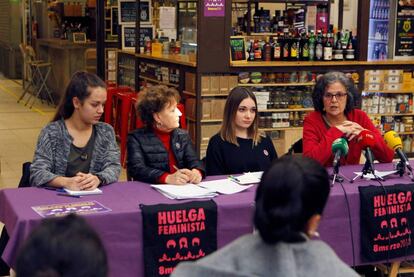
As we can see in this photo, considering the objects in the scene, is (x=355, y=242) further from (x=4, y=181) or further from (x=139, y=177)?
(x=4, y=181)

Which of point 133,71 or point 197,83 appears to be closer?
point 197,83

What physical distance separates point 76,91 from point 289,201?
2515 mm

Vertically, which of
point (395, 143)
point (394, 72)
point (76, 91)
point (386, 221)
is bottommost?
point (386, 221)

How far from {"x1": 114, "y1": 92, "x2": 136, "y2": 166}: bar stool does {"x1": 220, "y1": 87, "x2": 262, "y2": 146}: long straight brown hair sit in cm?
337

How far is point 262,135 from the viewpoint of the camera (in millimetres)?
4719

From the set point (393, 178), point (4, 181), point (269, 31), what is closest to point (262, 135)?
point (393, 178)

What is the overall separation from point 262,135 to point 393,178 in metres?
0.87

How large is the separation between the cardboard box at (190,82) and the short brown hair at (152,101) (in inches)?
109

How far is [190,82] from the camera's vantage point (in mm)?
7266

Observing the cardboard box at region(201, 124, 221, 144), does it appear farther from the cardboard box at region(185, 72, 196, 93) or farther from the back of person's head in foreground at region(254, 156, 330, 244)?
the back of person's head in foreground at region(254, 156, 330, 244)

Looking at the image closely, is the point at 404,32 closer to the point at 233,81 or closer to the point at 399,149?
the point at 233,81

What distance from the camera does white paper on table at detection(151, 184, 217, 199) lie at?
380cm

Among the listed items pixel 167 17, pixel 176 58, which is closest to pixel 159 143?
pixel 176 58

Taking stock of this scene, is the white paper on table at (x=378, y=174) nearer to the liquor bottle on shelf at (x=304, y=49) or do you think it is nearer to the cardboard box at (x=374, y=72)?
the liquor bottle on shelf at (x=304, y=49)
